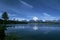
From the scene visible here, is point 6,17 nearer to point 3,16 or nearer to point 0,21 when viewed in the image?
point 3,16

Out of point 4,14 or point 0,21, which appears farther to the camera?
point 0,21

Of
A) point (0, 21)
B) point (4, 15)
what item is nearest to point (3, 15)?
point (4, 15)

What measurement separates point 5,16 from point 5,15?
1346mm

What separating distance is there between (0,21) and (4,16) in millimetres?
25118

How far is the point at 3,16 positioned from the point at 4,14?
116 inches

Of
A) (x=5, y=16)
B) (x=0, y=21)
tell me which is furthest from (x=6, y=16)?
(x=0, y=21)

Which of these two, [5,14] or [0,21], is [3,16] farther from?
[0,21]

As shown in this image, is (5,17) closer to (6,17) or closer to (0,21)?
(6,17)

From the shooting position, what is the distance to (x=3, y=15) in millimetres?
146250

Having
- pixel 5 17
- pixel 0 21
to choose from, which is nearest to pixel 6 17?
pixel 5 17

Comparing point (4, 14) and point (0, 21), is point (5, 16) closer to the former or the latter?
point (4, 14)

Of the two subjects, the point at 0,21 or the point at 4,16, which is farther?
the point at 0,21

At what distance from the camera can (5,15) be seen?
146875mm

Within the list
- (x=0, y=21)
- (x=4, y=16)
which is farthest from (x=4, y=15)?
(x=0, y=21)
